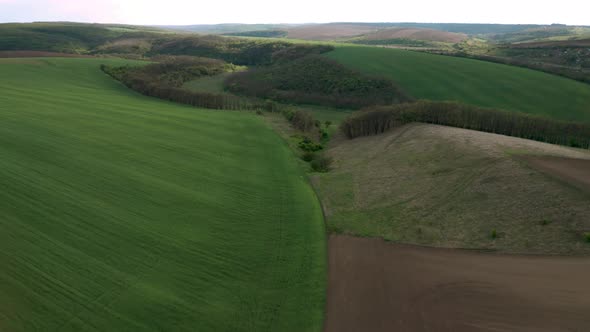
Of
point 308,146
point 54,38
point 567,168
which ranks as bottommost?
point 308,146

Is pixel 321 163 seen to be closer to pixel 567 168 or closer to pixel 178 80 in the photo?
pixel 567 168

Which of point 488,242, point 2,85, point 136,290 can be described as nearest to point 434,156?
point 488,242

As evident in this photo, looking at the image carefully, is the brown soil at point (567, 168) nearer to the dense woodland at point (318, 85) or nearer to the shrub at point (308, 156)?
the shrub at point (308, 156)

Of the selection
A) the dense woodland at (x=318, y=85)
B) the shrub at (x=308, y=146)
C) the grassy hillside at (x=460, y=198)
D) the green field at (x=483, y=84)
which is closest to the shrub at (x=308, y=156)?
the shrub at (x=308, y=146)

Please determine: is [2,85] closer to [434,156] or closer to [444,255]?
[434,156]

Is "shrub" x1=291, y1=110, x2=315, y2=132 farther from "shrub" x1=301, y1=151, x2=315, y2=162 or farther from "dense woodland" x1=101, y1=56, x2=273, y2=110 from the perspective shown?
"dense woodland" x1=101, y1=56, x2=273, y2=110

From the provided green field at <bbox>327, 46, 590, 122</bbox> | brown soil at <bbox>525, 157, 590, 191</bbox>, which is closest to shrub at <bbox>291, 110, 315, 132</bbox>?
green field at <bbox>327, 46, 590, 122</bbox>

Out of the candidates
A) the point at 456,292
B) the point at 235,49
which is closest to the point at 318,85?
the point at 456,292
